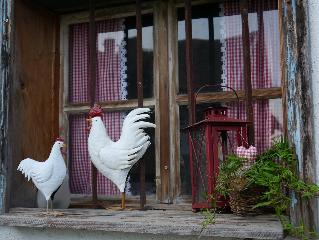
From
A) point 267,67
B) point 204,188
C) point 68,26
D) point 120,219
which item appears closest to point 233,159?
point 204,188

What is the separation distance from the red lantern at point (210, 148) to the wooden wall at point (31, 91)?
109 cm

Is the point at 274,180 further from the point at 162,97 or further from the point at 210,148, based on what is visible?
the point at 162,97

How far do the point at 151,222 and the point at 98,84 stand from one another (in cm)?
127

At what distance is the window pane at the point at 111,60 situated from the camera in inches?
116

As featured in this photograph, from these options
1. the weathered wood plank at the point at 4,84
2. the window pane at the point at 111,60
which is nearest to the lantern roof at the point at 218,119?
the window pane at the point at 111,60

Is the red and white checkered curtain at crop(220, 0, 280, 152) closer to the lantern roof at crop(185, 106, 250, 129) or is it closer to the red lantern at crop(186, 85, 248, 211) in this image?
the red lantern at crop(186, 85, 248, 211)

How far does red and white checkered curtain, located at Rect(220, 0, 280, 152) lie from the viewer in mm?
2623

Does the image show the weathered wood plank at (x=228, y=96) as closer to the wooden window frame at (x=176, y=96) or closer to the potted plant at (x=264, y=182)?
the wooden window frame at (x=176, y=96)

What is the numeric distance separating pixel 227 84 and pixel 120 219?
3.48 ft

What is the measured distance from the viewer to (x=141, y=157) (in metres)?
2.60

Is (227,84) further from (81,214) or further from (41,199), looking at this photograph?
(41,199)

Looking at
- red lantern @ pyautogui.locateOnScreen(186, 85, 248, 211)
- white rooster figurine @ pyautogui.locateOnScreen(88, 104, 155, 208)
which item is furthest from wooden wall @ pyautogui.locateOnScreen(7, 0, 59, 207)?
red lantern @ pyautogui.locateOnScreen(186, 85, 248, 211)

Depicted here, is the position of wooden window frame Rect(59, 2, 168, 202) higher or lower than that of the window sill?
higher

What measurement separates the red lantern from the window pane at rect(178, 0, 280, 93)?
523 mm
